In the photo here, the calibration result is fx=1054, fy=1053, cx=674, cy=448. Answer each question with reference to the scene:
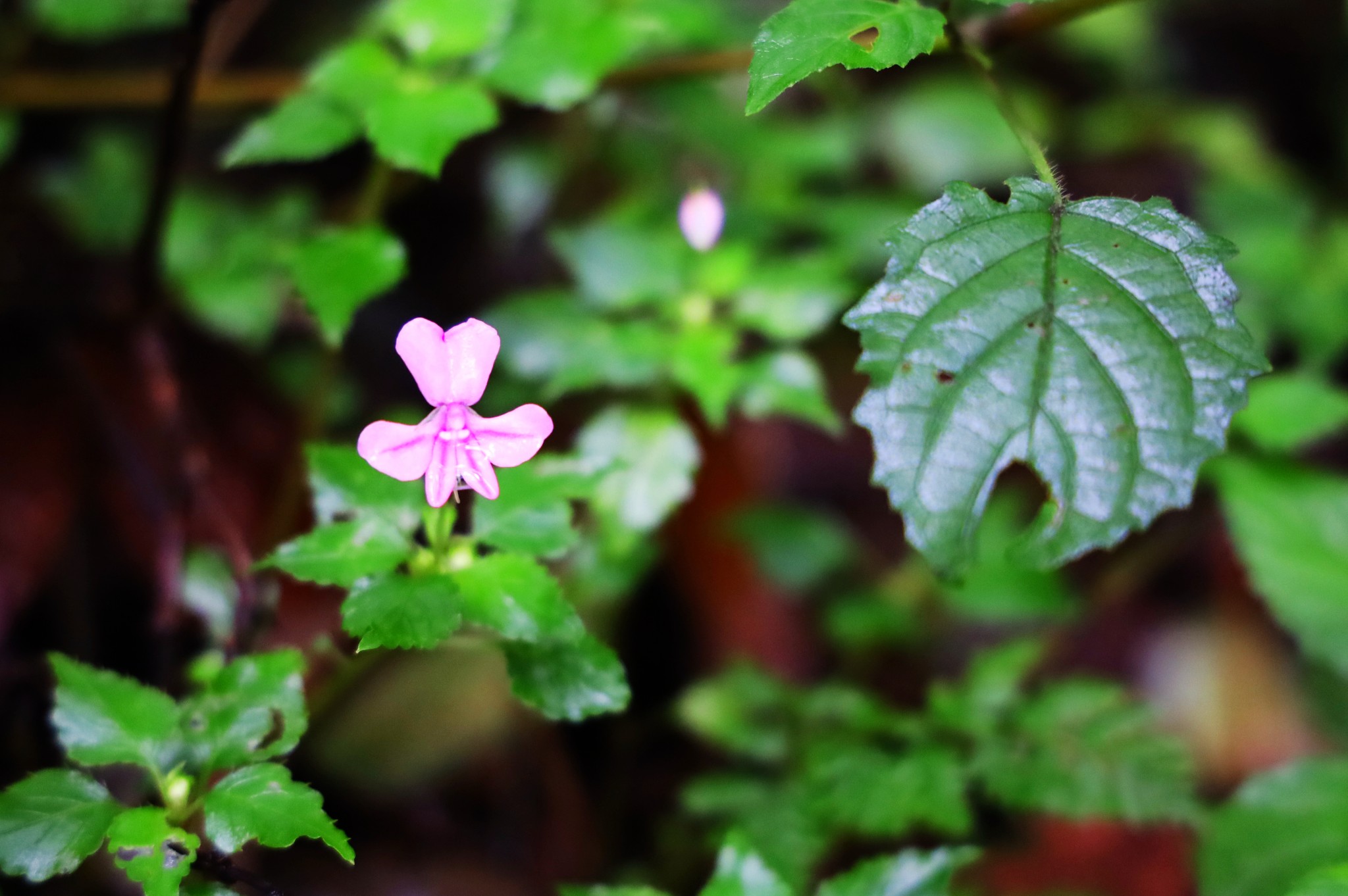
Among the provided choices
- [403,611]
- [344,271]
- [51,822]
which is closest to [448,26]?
[344,271]

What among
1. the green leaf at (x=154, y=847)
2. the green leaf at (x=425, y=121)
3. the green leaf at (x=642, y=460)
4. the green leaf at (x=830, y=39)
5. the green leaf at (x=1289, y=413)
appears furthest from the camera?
the green leaf at (x=1289, y=413)

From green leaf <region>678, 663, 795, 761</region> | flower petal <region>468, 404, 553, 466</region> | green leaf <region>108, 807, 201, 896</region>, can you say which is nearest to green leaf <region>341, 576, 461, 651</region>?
flower petal <region>468, 404, 553, 466</region>

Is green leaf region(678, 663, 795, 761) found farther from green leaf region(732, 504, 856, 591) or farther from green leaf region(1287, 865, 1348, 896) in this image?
green leaf region(1287, 865, 1348, 896)

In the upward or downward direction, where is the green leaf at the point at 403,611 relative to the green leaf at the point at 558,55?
downward

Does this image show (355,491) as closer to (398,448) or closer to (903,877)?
(398,448)

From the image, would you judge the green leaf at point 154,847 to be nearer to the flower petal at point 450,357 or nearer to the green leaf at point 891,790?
the flower petal at point 450,357

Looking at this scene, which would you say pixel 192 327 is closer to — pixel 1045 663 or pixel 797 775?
pixel 797 775

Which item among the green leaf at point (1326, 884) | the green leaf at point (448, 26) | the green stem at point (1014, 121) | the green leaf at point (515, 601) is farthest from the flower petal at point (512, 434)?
the green leaf at point (1326, 884)
